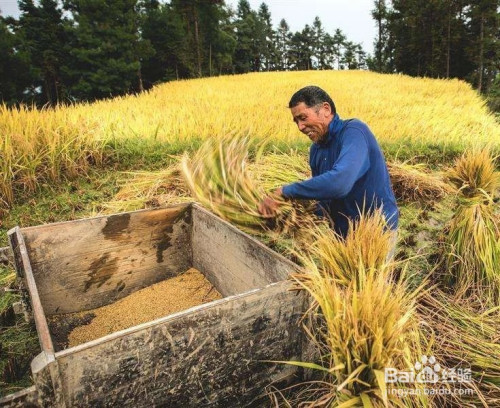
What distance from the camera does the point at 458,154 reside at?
181 inches

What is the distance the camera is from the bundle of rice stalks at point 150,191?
3.25m

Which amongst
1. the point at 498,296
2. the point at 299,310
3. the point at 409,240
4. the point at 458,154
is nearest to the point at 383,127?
the point at 458,154

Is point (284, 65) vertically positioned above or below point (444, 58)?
above

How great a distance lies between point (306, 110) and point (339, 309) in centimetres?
113

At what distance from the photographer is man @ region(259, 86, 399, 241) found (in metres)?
1.66

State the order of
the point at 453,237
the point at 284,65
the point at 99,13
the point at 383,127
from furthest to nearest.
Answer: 1. the point at 284,65
2. the point at 99,13
3. the point at 383,127
4. the point at 453,237

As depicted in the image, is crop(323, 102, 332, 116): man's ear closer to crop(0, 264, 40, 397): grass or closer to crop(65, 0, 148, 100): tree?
crop(0, 264, 40, 397): grass

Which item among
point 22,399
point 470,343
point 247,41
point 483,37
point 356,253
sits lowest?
point 470,343

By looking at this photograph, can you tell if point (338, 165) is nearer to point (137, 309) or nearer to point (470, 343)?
point (470, 343)

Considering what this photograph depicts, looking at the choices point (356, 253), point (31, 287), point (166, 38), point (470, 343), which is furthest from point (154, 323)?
point (166, 38)

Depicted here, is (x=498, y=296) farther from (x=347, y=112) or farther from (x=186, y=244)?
(x=347, y=112)

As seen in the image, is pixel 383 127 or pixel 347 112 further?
pixel 347 112

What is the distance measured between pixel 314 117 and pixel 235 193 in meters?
0.60

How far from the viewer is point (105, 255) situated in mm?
2260
